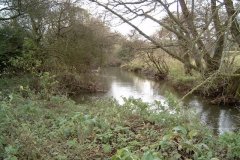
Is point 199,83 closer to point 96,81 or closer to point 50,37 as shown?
point 96,81

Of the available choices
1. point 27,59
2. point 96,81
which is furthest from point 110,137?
point 96,81

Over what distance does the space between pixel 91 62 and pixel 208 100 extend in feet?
27.2

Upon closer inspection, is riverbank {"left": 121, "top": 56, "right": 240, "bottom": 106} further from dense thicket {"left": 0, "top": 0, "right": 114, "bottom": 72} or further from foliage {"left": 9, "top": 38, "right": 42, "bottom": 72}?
foliage {"left": 9, "top": 38, "right": 42, "bottom": 72}

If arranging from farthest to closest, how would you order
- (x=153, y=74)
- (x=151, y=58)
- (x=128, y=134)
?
1. (x=153, y=74)
2. (x=151, y=58)
3. (x=128, y=134)

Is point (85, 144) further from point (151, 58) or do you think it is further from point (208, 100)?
point (151, 58)

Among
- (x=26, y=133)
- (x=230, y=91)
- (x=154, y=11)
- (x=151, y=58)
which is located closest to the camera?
(x=26, y=133)

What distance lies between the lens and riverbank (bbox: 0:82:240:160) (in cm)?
486

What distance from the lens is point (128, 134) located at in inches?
260

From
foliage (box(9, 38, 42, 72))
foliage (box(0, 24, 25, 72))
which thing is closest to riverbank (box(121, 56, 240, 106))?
foliage (box(9, 38, 42, 72))

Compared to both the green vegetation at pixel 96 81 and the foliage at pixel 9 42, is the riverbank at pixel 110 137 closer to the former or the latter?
the green vegetation at pixel 96 81

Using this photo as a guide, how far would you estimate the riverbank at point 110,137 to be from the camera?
4.86 m

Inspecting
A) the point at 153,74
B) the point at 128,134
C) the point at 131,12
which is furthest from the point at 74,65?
the point at 128,134

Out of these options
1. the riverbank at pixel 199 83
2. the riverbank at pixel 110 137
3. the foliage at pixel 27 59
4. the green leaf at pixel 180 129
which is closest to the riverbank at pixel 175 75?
the riverbank at pixel 199 83

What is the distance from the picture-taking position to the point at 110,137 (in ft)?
20.8
